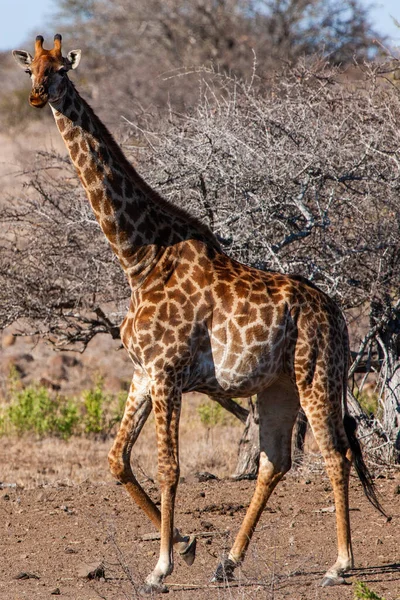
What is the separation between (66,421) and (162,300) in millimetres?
5574

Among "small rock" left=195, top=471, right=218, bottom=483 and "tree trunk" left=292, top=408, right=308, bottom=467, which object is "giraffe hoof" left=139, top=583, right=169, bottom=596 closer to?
"small rock" left=195, top=471, right=218, bottom=483

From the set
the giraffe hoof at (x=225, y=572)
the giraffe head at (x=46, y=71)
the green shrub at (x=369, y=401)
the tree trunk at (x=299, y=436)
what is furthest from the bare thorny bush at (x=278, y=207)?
the giraffe hoof at (x=225, y=572)

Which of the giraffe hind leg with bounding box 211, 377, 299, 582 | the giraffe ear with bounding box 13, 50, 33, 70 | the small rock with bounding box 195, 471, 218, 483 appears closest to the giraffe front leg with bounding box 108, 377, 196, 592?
the giraffe hind leg with bounding box 211, 377, 299, 582

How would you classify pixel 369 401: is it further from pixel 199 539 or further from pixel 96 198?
pixel 96 198

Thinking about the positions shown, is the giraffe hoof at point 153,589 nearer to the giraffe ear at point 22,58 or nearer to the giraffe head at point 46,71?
the giraffe head at point 46,71

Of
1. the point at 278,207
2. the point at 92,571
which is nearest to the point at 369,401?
the point at 278,207

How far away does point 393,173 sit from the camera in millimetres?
8148

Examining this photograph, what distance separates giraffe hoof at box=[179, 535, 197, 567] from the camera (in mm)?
6043

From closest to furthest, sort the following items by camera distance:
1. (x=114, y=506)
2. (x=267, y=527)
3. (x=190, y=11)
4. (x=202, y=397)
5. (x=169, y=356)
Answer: (x=169, y=356)
(x=267, y=527)
(x=114, y=506)
(x=202, y=397)
(x=190, y=11)

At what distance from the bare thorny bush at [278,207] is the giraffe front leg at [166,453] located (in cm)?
196

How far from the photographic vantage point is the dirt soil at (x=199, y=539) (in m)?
5.73

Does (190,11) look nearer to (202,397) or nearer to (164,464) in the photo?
(202,397)

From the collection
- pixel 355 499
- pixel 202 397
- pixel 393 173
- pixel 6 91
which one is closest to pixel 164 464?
pixel 355 499

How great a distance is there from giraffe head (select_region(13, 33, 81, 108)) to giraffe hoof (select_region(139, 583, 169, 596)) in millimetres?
2818
